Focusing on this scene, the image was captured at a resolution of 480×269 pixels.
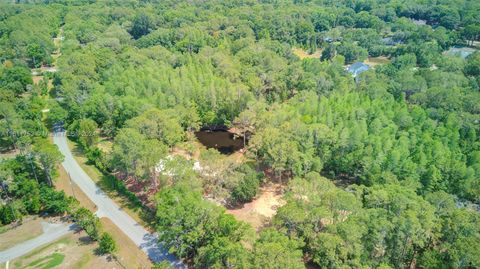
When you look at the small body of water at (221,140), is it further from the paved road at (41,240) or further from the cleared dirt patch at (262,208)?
the paved road at (41,240)

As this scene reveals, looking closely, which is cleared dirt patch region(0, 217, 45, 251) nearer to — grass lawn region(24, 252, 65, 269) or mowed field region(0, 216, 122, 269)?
mowed field region(0, 216, 122, 269)

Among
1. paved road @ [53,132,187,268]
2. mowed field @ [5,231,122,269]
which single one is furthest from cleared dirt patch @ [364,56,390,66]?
mowed field @ [5,231,122,269]

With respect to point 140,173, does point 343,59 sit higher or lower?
lower

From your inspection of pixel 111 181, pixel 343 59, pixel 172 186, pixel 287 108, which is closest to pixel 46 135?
pixel 111 181

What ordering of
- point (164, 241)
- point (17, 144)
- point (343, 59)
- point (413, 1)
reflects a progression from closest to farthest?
1. point (164, 241)
2. point (17, 144)
3. point (343, 59)
4. point (413, 1)

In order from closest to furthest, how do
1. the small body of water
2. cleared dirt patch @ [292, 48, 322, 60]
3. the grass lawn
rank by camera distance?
the grass lawn, the small body of water, cleared dirt patch @ [292, 48, 322, 60]

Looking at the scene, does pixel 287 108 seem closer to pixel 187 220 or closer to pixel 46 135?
pixel 187 220

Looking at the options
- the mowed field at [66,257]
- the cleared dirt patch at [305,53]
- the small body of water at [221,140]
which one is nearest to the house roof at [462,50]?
the cleared dirt patch at [305,53]
